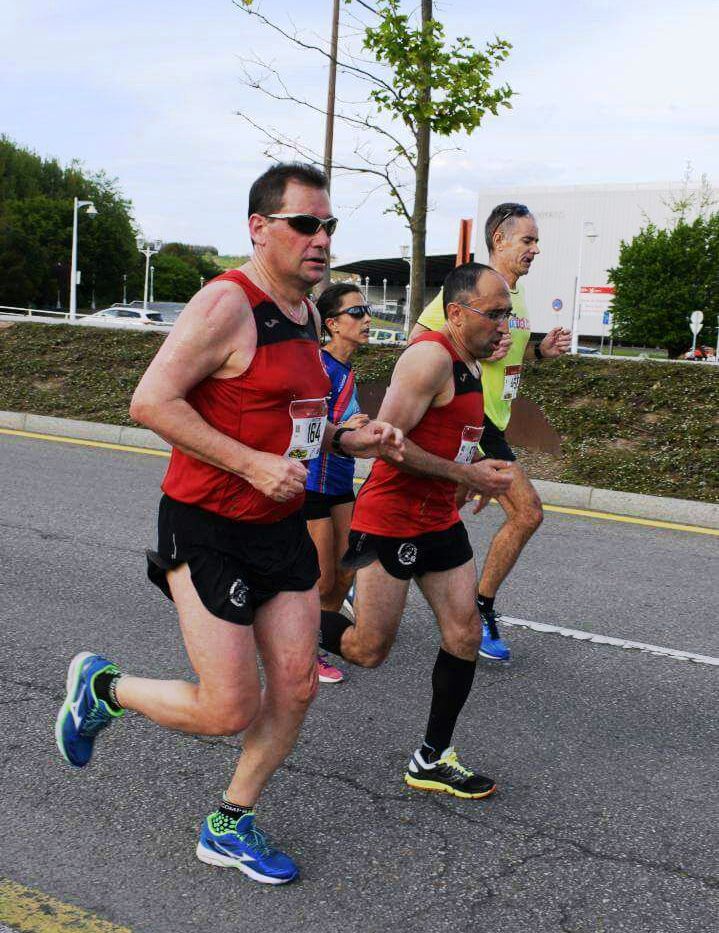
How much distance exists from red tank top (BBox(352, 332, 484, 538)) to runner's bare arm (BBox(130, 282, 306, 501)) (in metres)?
1.00

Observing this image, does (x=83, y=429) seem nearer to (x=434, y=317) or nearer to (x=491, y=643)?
(x=491, y=643)

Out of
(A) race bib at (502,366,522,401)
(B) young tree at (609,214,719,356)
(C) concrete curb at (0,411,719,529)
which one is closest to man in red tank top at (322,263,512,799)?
(A) race bib at (502,366,522,401)

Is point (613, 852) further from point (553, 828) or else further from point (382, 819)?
point (382, 819)

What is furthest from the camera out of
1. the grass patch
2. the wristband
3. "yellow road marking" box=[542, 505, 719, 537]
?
the grass patch

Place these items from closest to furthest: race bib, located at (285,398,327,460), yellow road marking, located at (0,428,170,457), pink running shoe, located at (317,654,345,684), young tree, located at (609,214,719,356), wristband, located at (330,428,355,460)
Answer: race bib, located at (285,398,327,460) → wristband, located at (330,428,355,460) → pink running shoe, located at (317,654,345,684) → yellow road marking, located at (0,428,170,457) → young tree, located at (609,214,719,356)

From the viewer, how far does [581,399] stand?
38.2 ft

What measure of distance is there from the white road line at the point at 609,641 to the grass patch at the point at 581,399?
159 inches

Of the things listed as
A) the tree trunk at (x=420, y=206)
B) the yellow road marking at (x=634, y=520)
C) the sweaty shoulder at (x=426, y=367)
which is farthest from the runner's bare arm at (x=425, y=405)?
the tree trunk at (x=420, y=206)

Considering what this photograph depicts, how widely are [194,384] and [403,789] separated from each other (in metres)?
1.65

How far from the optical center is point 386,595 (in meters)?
3.71

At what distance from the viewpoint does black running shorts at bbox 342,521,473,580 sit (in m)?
3.64

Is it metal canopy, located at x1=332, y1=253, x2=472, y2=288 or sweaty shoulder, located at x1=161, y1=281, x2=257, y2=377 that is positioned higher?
metal canopy, located at x1=332, y1=253, x2=472, y2=288

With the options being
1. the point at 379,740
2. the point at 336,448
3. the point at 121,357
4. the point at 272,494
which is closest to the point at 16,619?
the point at 379,740

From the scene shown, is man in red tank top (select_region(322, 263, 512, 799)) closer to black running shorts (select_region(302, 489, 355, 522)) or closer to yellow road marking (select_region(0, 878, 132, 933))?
black running shorts (select_region(302, 489, 355, 522))
